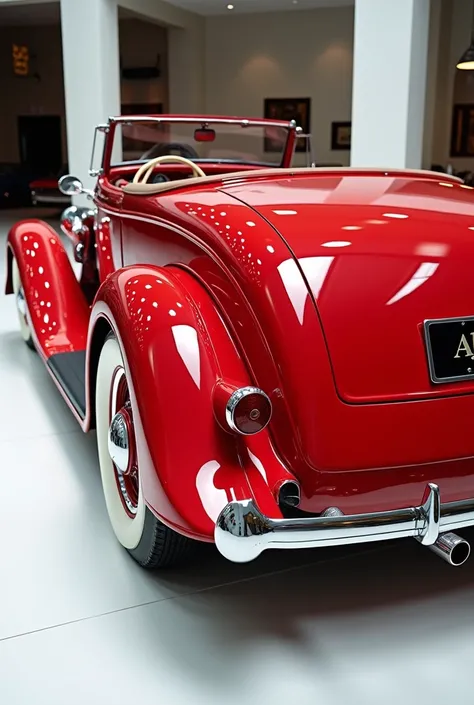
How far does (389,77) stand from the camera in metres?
8.59

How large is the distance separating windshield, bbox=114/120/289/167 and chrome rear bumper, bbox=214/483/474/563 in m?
2.64

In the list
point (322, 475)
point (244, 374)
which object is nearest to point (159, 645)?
point (322, 475)

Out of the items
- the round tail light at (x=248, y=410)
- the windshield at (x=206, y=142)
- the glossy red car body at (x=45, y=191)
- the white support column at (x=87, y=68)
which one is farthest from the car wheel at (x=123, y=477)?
the glossy red car body at (x=45, y=191)

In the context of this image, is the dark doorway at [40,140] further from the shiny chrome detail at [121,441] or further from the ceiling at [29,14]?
the shiny chrome detail at [121,441]

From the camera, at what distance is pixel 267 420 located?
167 cm

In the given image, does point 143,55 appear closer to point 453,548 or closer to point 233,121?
point 233,121

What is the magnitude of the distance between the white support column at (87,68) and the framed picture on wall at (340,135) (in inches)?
245

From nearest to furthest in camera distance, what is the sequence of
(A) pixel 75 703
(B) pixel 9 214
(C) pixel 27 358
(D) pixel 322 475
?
1. (A) pixel 75 703
2. (D) pixel 322 475
3. (C) pixel 27 358
4. (B) pixel 9 214

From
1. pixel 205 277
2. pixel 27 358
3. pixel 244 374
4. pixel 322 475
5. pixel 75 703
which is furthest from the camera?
pixel 27 358

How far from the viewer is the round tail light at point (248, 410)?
165 centimetres

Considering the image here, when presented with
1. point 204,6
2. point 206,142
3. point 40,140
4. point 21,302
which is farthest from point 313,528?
point 40,140

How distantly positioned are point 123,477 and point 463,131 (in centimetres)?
1512

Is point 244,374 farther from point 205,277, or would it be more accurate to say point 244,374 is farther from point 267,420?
point 205,277

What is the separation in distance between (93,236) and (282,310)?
248 centimetres
